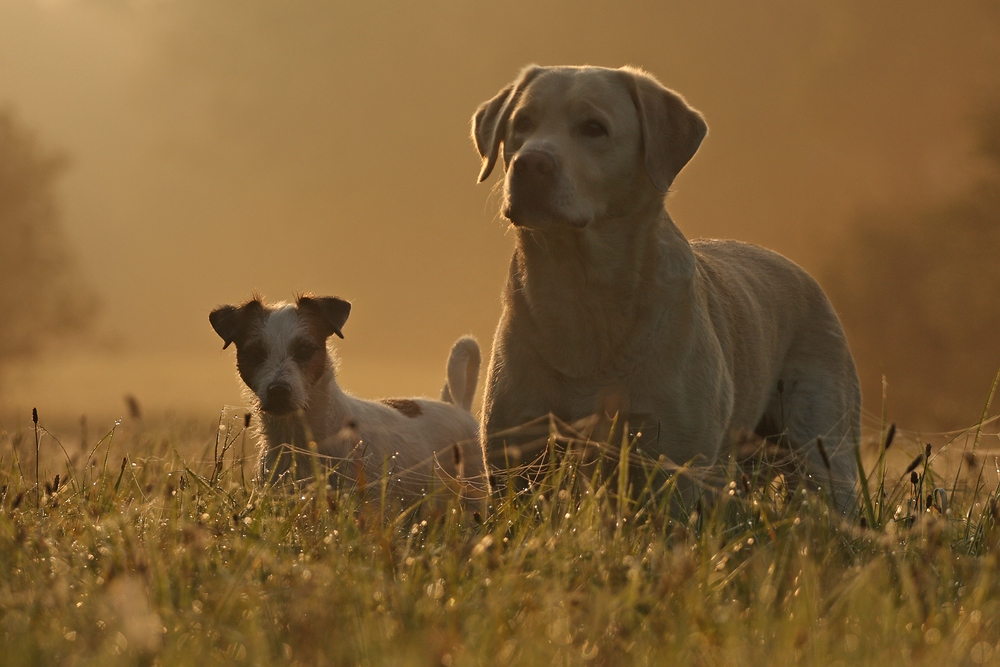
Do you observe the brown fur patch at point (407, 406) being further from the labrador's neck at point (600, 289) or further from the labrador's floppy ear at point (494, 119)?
the labrador's neck at point (600, 289)

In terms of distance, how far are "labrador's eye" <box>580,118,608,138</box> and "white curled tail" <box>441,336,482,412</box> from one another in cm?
355

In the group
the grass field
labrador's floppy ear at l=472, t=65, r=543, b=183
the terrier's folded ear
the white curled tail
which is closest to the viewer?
the grass field

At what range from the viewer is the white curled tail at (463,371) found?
818cm

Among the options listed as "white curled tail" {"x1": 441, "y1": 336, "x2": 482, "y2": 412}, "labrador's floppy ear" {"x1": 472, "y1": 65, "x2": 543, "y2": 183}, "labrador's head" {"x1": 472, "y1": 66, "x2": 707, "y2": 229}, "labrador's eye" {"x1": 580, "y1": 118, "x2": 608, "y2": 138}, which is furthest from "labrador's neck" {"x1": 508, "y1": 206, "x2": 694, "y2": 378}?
"white curled tail" {"x1": 441, "y1": 336, "x2": 482, "y2": 412}

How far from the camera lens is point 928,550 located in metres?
3.51

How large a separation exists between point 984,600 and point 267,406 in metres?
4.05

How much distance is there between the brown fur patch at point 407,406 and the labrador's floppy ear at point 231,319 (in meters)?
1.46

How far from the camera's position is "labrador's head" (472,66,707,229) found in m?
4.46

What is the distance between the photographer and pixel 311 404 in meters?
6.65

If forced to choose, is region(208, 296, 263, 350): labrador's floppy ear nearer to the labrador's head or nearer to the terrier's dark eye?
the terrier's dark eye

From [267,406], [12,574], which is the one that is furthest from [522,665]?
[267,406]

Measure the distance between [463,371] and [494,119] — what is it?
3299 mm

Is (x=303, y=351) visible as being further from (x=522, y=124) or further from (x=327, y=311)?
(x=522, y=124)

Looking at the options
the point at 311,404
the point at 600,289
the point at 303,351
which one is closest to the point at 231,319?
the point at 303,351
